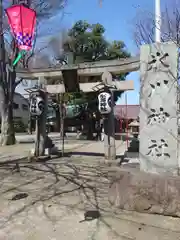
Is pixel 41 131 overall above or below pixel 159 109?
below

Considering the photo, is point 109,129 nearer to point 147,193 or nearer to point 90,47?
point 147,193

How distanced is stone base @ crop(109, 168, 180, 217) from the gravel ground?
0.14 m

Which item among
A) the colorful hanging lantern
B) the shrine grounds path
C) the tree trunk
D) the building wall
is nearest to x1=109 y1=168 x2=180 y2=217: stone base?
the shrine grounds path

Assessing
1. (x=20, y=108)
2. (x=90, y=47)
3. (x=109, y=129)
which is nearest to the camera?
(x=109, y=129)

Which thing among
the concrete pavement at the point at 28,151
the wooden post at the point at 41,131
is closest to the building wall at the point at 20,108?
the concrete pavement at the point at 28,151

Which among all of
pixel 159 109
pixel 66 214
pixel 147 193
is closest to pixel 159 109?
pixel 159 109

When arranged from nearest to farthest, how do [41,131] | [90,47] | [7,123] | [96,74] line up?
[96,74]
[41,131]
[7,123]
[90,47]

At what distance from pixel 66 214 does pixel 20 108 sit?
38.1 m

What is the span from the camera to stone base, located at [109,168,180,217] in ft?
12.8

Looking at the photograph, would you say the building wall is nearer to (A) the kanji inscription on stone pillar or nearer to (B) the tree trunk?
(B) the tree trunk

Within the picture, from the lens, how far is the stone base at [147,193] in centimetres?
391

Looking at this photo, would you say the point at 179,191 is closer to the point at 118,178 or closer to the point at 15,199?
the point at 118,178

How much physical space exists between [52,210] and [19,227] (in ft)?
2.48

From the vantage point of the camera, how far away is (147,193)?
13.2 ft
